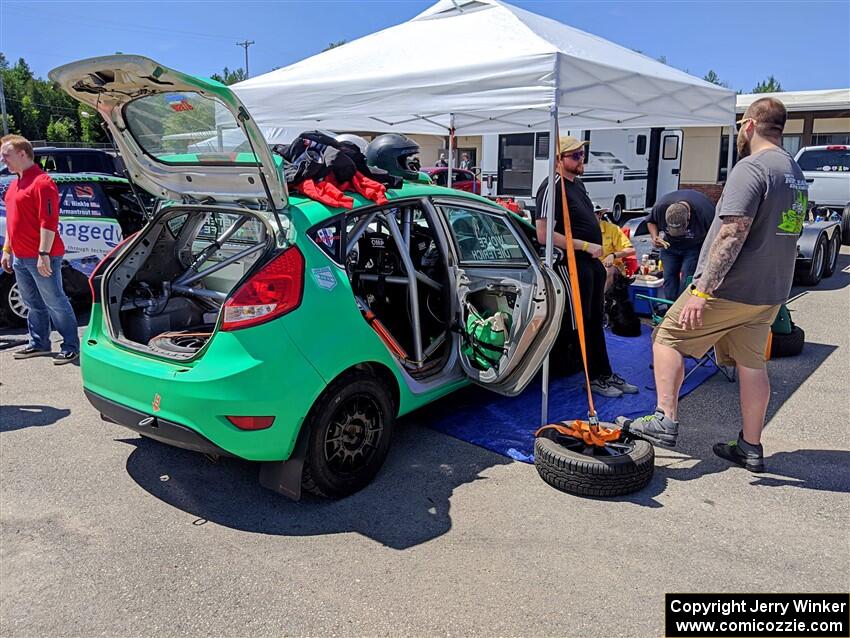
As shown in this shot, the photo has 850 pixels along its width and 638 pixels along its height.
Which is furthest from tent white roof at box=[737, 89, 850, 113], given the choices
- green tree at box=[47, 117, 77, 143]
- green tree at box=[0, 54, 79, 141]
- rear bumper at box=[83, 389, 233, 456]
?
green tree at box=[0, 54, 79, 141]

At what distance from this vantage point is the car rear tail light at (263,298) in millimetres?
3033

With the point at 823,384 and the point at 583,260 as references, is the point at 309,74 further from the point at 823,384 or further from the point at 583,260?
the point at 823,384

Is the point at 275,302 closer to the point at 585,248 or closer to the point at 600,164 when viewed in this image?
the point at 585,248

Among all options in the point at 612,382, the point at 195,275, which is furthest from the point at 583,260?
the point at 195,275

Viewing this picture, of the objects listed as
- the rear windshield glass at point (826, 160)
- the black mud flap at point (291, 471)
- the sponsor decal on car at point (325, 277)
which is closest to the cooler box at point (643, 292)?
the sponsor decal on car at point (325, 277)

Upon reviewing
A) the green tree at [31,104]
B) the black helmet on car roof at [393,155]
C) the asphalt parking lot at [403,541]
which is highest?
the green tree at [31,104]

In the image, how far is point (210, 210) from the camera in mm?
3492

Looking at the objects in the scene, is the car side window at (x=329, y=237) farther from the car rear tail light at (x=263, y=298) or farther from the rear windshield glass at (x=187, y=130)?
the rear windshield glass at (x=187, y=130)

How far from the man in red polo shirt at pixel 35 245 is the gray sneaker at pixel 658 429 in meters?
4.99

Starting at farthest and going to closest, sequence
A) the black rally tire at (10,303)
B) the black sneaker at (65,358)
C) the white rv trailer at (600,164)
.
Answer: the white rv trailer at (600,164), the black rally tire at (10,303), the black sneaker at (65,358)

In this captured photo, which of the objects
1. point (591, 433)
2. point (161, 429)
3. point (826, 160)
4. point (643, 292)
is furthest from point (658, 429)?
point (826, 160)

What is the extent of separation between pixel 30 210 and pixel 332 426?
4.01 meters

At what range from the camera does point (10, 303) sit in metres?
6.95

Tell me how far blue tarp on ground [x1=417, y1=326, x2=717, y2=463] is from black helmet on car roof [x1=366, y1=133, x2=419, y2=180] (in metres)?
1.69
